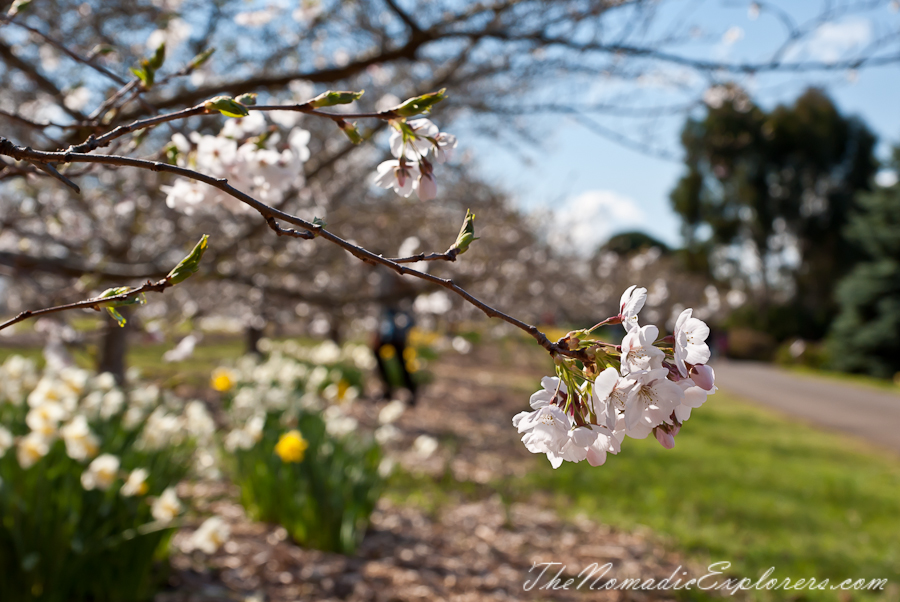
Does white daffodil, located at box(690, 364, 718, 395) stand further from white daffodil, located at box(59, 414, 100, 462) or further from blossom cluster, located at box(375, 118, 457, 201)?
white daffodil, located at box(59, 414, 100, 462)

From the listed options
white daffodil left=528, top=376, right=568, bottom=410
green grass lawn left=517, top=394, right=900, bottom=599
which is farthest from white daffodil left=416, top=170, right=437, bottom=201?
green grass lawn left=517, top=394, right=900, bottom=599

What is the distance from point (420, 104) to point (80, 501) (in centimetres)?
207

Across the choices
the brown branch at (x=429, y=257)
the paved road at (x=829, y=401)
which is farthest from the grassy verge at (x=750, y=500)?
the brown branch at (x=429, y=257)

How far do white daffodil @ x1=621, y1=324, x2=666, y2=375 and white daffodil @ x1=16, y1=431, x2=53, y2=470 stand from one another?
229 centimetres

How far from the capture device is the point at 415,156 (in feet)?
3.22

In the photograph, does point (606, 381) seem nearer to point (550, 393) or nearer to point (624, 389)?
point (624, 389)

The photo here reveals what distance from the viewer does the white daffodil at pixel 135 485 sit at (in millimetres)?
2219

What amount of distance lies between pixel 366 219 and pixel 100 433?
3.56 metres

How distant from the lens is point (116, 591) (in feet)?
7.34

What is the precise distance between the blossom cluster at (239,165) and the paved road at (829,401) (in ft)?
28.0

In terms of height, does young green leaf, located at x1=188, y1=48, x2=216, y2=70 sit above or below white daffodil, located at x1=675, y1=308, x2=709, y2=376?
above

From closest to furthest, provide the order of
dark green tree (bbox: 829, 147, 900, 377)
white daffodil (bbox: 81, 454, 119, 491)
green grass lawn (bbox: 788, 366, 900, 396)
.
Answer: white daffodil (bbox: 81, 454, 119, 491)
green grass lawn (bbox: 788, 366, 900, 396)
dark green tree (bbox: 829, 147, 900, 377)

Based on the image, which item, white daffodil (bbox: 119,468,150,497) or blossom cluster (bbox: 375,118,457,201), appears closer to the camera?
blossom cluster (bbox: 375,118,457,201)

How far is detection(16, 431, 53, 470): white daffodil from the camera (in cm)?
219
